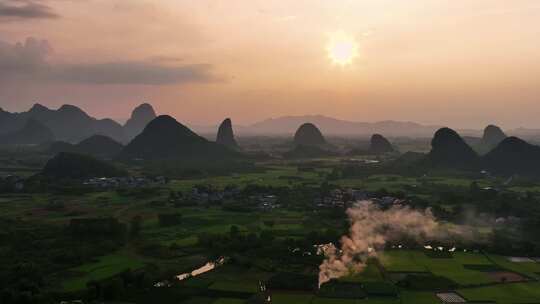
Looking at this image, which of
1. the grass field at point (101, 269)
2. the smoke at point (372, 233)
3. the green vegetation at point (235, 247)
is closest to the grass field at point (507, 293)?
the green vegetation at point (235, 247)

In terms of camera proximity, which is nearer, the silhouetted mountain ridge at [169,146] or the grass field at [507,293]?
the grass field at [507,293]

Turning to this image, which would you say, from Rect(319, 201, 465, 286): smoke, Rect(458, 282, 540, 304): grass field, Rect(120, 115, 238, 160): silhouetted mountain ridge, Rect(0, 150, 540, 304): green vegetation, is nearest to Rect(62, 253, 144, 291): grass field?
Rect(0, 150, 540, 304): green vegetation

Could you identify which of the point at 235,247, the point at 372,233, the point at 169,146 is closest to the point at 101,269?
the point at 235,247

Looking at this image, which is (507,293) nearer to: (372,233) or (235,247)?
(372,233)

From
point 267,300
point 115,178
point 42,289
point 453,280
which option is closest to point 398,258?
point 453,280

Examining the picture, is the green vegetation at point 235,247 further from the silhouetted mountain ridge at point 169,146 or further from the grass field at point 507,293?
the silhouetted mountain ridge at point 169,146

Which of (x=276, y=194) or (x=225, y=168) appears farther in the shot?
(x=225, y=168)

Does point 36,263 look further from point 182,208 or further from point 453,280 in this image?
point 453,280

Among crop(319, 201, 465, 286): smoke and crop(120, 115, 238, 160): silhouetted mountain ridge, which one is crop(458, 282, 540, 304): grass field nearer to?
crop(319, 201, 465, 286): smoke
